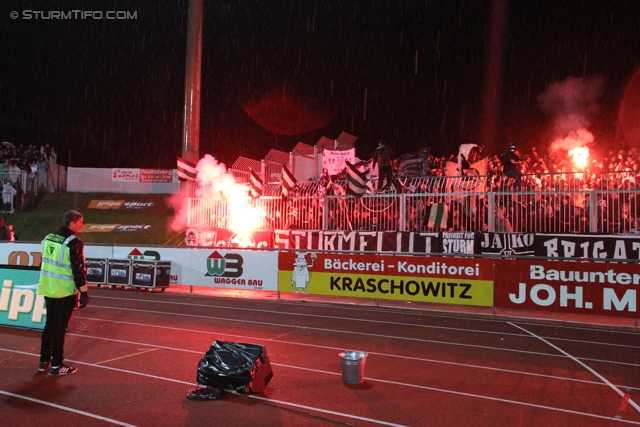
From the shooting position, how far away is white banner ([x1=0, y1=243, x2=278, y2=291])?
15898 millimetres

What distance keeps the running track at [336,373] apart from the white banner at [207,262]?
3798 mm

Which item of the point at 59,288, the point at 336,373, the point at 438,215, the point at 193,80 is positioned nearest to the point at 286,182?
the point at 438,215

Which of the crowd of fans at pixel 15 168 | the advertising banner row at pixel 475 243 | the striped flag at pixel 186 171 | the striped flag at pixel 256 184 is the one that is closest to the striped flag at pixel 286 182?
the striped flag at pixel 256 184

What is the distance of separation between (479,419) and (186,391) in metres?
3.25

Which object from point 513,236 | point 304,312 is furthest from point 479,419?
point 513,236

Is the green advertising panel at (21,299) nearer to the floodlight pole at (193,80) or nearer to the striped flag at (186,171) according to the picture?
the striped flag at (186,171)

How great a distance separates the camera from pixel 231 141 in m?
46.9

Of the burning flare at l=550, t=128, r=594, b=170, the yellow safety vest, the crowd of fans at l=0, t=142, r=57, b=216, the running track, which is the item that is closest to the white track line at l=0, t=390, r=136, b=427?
the running track

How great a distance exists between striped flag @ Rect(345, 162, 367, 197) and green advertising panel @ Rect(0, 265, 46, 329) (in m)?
10.4

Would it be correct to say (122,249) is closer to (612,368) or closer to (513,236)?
(513,236)

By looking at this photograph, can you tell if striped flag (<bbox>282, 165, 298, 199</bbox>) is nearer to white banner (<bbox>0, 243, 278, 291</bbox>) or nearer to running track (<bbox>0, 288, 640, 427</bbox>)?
white banner (<bbox>0, 243, 278, 291</bbox>)

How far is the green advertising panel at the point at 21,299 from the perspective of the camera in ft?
31.3

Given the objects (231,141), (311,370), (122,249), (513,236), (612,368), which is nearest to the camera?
(311,370)

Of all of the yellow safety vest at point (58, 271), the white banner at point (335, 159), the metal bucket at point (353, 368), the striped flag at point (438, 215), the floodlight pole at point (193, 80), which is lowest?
the metal bucket at point (353, 368)
